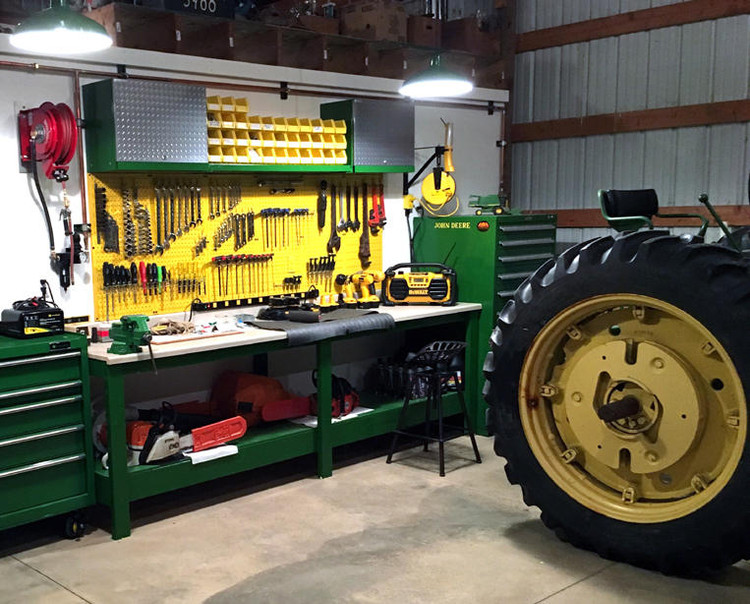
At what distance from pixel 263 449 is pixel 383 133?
2132 mm

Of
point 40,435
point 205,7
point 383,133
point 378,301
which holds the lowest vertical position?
point 40,435

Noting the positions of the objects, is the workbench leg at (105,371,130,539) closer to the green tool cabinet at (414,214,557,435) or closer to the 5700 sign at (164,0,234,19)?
the 5700 sign at (164,0,234,19)

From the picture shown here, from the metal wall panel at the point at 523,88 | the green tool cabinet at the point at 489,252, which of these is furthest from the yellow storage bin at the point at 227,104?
the metal wall panel at the point at 523,88

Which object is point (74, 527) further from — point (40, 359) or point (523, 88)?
point (523, 88)

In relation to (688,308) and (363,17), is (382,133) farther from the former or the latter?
(688,308)

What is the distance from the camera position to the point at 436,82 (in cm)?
476

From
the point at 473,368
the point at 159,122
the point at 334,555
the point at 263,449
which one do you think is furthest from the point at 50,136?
the point at 473,368

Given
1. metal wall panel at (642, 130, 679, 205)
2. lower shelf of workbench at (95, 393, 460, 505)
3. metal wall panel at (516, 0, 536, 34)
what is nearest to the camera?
lower shelf of workbench at (95, 393, 460, 505)

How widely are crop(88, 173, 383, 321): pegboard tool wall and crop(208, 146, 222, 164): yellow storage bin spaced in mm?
174

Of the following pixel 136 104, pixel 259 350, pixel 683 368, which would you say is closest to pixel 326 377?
pixel 259 350

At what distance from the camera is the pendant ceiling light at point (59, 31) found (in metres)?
3.33

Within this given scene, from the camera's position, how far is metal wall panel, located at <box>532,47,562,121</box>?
239 inches

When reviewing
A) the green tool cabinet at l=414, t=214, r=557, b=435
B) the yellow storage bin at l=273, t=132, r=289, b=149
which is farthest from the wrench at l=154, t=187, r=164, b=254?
the green tool cabinet at l=414, t=214, r=557, b=435

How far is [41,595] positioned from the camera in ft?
10.4
